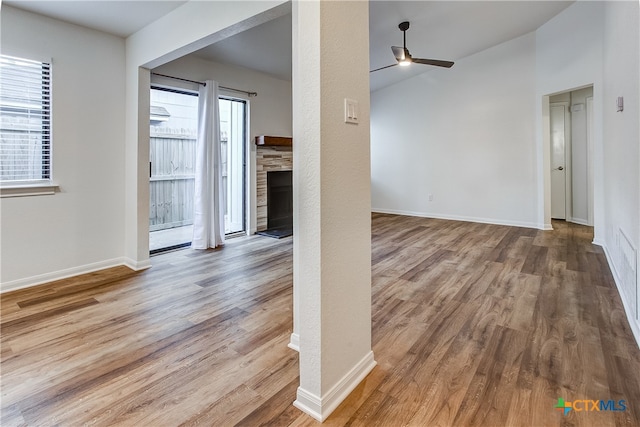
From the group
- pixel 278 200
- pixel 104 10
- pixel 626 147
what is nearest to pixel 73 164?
pixel 104 10

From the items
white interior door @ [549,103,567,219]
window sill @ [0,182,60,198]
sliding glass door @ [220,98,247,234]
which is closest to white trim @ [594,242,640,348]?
white interior door @ [549,103,567,219]

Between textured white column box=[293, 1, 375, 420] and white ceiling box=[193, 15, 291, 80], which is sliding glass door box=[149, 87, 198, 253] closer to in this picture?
white ceiling box=[193, 15, 291, 80]

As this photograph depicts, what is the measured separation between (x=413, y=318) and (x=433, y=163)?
4.78 m

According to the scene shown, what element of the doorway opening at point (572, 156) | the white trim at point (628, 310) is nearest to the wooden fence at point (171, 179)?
the white trim at point (628, 310)

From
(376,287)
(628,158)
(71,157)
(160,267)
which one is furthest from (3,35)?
(628,158)

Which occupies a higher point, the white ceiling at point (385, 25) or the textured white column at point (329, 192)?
the white ceiling at point (385, 25)

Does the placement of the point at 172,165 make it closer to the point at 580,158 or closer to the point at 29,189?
the point at 29,189

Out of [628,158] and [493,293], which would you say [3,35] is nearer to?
[493,293]

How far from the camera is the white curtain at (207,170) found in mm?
4098

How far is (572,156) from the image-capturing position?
568 cm

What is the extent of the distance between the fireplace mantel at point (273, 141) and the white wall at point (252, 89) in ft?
0.37

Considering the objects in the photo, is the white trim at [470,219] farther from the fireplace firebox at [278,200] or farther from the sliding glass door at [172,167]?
the sliding glass door at [172,167]

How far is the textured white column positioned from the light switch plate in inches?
0.7

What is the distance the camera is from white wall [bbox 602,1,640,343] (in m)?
1.99
